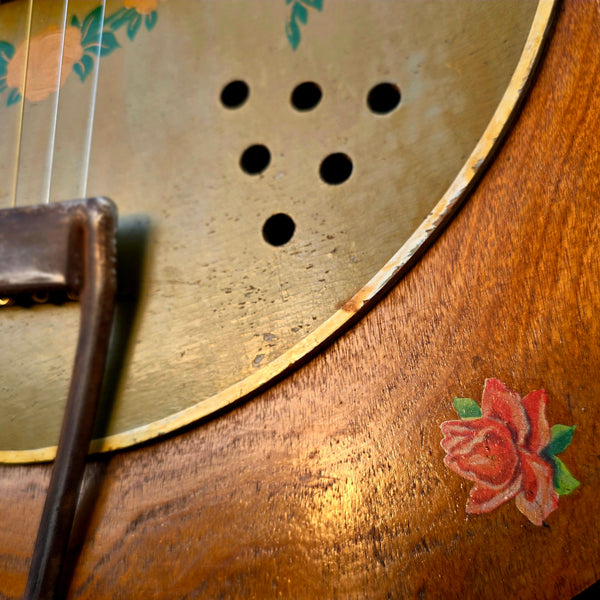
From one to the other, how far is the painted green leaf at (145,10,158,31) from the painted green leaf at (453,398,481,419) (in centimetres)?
48

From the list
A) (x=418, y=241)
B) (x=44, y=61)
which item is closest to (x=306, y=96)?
(x=418, y=241)

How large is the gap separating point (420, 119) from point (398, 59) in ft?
0.21

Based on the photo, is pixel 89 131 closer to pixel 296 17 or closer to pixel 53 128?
pixel 53 128

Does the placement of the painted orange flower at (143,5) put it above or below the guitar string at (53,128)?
above

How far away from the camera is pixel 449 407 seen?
0.41 m

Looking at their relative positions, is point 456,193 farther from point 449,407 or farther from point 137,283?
point 137,283

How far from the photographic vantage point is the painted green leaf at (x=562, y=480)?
37cm

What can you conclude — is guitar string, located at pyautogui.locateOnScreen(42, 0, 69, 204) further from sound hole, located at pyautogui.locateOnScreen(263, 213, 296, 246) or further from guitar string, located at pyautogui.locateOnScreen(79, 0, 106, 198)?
sound hole, located at pyautogui.locateOnScreen(263, 213, 296, 246)

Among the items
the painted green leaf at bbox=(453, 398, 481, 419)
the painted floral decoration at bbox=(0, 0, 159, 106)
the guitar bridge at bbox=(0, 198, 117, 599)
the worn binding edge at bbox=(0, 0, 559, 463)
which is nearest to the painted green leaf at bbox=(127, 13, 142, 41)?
the painted floral decoration at bbox=(0, 0, 159, 106)

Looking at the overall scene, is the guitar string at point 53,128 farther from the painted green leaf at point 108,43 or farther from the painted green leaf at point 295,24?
the painted green leaf at point 295,24

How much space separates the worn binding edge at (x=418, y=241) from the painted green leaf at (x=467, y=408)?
0.10 m

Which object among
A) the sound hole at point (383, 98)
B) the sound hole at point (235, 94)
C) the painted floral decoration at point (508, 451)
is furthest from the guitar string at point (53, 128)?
the painted floral decoration at point (508, 451)

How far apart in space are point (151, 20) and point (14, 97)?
17 cm

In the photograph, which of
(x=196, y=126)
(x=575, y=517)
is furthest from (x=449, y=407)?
(x=196, y=126)
